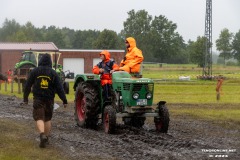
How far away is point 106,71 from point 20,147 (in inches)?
141

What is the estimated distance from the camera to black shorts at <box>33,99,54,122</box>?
9453mm

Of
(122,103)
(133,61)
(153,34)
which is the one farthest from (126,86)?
(153,34)

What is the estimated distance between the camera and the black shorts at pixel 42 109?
9.45m

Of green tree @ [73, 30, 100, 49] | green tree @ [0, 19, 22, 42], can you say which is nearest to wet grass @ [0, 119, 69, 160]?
green tree @ [73, 30, 100, 49]

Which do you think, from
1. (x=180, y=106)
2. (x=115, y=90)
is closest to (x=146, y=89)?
(x=115, y=90)

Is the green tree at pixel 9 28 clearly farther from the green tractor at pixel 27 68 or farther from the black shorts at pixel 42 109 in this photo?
the black shorts at pixel 42 109

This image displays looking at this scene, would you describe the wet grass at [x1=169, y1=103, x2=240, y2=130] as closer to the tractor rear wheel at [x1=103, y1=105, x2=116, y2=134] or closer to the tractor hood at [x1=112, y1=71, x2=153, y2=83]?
the tractor hood at [x1=112, y1=71, x2=153, y2=83]

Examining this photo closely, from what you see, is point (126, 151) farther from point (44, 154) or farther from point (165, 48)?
point (165, 48)

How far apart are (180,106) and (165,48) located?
81.8m

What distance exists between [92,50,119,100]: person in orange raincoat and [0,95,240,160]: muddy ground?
3.13 ft

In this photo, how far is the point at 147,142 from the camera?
952 cm

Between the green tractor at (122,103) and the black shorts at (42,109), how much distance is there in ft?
5.34

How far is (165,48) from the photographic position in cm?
10006

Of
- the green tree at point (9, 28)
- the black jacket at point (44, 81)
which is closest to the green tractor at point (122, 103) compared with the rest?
the black jacket at point (44, 81)
